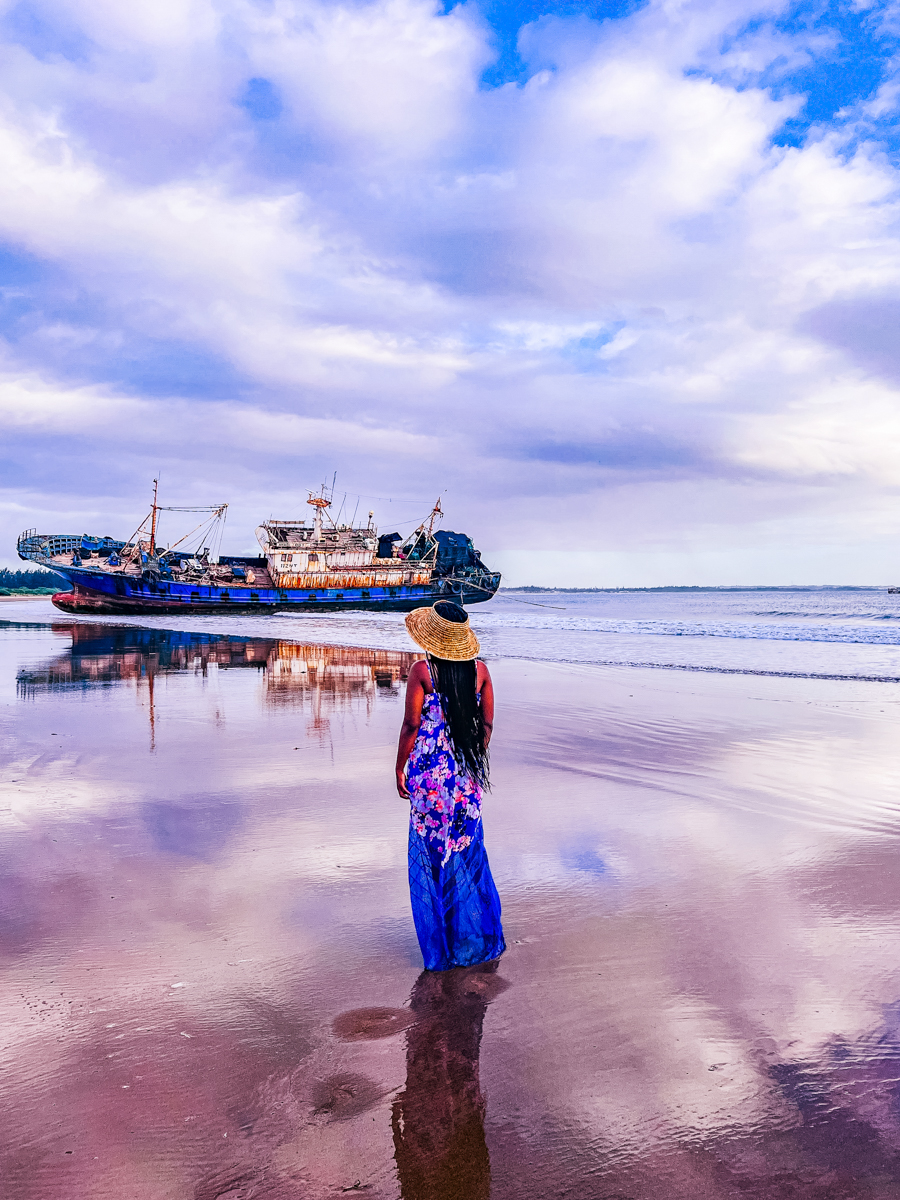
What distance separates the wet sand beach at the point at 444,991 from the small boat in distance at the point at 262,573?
4309cm

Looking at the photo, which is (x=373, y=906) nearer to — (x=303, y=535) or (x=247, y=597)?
(x=247, y=597)

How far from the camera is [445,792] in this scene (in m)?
3.74

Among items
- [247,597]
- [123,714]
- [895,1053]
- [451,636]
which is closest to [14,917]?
[451,636]

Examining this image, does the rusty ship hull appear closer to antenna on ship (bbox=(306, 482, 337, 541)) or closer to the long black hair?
antenna on ship (bbox=(306, 482, 337, 541))

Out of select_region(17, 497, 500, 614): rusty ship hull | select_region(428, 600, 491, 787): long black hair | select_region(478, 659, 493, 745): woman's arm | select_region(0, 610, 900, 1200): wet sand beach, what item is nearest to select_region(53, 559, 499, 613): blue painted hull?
select_region(17, 497, 500, 614): rusty ship hull

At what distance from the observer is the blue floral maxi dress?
3.74 meters

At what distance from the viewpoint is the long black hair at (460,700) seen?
374 centimetres

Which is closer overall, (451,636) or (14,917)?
(451,636)

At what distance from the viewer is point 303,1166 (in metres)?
2.47

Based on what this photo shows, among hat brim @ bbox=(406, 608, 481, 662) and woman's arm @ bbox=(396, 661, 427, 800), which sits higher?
hat brim @ bbox=(406, 608, 481, 662)

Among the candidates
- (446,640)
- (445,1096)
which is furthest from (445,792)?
(445,1096)

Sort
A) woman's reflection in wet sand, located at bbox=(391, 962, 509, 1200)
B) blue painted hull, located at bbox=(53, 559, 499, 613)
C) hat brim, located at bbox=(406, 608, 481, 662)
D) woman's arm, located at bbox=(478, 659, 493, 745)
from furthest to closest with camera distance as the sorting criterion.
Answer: blue painted hull, located at bbox=(53, 559, 499, 613) < woman's arm, located at bbox=(478, 659, 493, 745) < hat brim, located at bbox=(406, 608, 481, 662) < woman's reflection in wet sand, located at bbox=(391, 962, 509, 1200)

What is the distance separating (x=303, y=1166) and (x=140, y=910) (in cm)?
233

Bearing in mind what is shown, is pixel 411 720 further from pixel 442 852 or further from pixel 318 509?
pixel 318 509
